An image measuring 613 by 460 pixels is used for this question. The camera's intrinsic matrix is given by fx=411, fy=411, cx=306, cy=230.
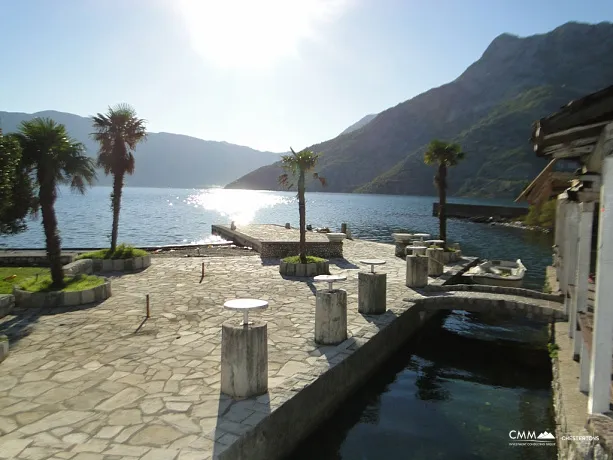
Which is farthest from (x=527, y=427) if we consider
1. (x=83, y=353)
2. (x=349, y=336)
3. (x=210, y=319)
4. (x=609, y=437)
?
(x=83, y=353)

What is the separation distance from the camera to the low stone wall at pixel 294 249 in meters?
23.0

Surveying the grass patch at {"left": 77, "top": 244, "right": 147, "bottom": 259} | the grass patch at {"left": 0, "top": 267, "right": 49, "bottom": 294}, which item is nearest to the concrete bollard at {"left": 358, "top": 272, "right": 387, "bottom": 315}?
the grass patch at {"left": 0, "top": 267, "right": 49, "bottom": 294}

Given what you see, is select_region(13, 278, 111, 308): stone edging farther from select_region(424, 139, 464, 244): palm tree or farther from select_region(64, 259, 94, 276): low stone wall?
select_region(424, 139, 464, 244): palm tree

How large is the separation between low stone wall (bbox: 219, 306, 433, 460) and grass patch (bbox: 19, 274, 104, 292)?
835 cm

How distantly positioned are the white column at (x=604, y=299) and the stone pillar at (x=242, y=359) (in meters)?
4.49

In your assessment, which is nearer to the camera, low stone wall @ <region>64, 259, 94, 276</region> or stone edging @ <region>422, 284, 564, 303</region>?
stone edging @ <region>422, 284, 564, 303</region>

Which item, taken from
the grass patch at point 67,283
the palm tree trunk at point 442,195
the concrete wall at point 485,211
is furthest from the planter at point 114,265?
the concrete wall at point 485,211

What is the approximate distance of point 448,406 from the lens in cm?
920

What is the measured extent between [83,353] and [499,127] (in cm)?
21313

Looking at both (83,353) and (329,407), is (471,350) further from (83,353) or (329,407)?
(83,353)

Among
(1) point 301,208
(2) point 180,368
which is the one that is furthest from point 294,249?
(2) point 180,368

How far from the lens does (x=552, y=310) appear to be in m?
11.9

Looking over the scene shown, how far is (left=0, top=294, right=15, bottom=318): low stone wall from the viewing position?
35.3 ft

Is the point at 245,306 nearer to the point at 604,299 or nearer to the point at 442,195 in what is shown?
the point at 604,299
